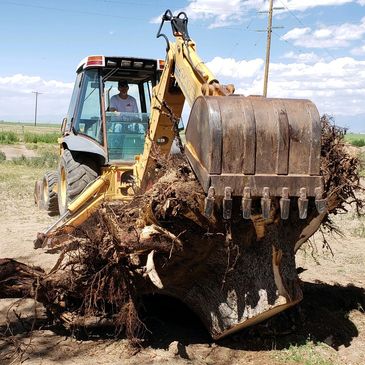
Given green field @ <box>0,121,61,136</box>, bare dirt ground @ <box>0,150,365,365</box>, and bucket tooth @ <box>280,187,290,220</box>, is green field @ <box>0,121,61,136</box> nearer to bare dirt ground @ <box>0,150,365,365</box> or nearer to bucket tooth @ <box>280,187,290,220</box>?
bare dirt ground @ <box>0,150,365,365</box>

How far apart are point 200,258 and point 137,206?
64 cm

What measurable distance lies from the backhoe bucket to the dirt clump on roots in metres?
0.18

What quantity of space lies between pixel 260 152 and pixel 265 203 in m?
0.35

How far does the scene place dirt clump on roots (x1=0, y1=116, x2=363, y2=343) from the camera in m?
3.90

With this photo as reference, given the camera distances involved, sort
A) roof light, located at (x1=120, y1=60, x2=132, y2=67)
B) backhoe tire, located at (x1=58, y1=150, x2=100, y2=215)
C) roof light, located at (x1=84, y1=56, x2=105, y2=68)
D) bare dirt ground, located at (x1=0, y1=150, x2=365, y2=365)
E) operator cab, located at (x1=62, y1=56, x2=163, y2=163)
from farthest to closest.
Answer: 1. roof light, located at (x1=120, y1=60, x2=132, y2=67)
2. roof light, located at (x1=84, y1=56, x2=105, y2=68)
3. operator cab, located at (x1=62, y1=56, x2=163, y2=163)
4. backhoe tire, located at (x1=58, y1=150, x2=100, y2=215)
5. bare dirt ground, located at (x1=0, y1=150, x2=365, y2=365)

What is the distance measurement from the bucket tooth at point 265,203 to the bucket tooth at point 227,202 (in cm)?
21

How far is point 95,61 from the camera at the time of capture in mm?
6582

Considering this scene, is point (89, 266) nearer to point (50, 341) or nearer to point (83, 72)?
point (50, 341)

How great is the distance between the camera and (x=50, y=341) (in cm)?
443

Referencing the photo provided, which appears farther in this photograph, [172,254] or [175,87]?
[175,87]

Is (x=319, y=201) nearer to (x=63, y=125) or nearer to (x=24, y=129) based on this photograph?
(x=63, y=125)

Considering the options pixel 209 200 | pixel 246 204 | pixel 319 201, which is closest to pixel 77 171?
pixel 209 200

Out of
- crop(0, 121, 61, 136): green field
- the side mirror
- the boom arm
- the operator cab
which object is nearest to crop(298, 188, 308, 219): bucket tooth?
the boom arm

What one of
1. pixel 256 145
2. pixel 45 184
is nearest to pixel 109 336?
pixel 256 145
